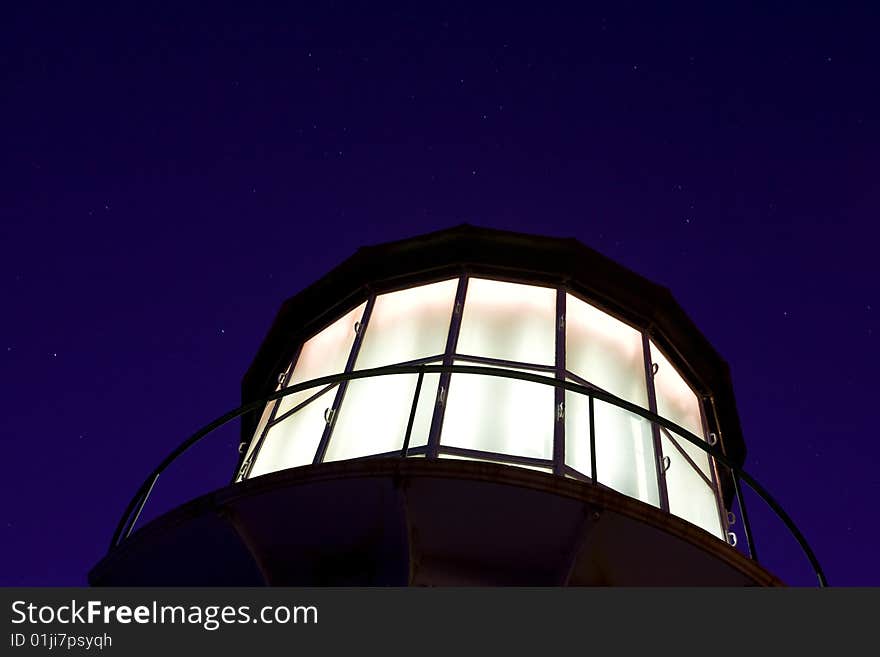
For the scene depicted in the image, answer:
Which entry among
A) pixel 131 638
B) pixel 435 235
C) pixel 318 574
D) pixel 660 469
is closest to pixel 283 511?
pixel 318 574

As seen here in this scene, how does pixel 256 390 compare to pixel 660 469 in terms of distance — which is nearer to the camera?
pixel 660 469

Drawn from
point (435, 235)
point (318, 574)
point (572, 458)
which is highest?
point (435, 235)

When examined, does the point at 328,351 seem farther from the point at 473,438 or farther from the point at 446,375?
the point at 473,438

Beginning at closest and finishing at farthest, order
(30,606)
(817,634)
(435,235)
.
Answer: (817,634)
(30,606)
(435,235)

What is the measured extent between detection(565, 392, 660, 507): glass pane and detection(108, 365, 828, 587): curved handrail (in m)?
0.50

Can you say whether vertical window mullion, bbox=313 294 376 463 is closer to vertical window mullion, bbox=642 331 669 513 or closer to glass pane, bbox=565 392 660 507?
glass pane, bbox=565 392 660 507

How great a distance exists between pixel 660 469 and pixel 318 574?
3.05 meters

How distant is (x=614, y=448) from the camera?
9203 mm

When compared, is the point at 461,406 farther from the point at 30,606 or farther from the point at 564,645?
the point at 30,606

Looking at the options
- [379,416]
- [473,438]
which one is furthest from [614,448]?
[379,416]

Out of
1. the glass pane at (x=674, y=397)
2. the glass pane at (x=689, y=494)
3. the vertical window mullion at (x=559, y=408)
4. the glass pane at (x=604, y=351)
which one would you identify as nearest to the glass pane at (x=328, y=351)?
the vertical window mullion at (x=559, y=408)

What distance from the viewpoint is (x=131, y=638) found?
623cm

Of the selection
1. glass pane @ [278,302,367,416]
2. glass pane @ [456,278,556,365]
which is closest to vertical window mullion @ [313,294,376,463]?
glass pane @ [278,302,367,416]

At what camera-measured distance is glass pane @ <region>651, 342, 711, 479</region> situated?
10891 millimetres
